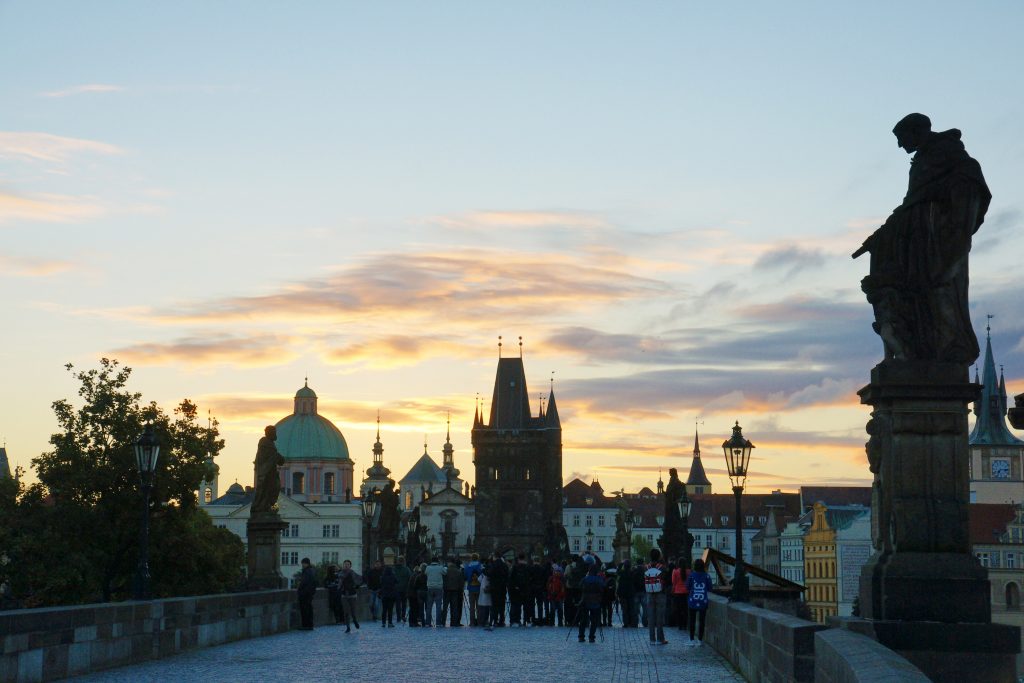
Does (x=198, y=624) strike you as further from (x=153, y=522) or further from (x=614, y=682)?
(x=153, y=522)

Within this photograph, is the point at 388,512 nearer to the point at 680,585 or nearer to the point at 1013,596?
the point at 680,585

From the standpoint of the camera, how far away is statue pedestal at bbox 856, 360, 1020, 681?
10398 millimetres

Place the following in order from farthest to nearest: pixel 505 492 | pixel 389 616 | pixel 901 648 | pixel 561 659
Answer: pixel 505 492 → pixel 389 616 → pixel 561 659 → pixel 901 648

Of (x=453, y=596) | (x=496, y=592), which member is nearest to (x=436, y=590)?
(x=453, y=596)

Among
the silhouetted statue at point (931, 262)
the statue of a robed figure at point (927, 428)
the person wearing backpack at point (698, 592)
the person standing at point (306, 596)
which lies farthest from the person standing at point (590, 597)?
the silhouetted statue at point (931, 262)

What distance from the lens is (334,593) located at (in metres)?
32.2

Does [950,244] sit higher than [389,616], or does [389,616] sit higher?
[950,244]

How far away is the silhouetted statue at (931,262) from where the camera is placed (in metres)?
11.2

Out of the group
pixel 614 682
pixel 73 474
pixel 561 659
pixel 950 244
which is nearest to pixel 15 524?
pixel 73 474

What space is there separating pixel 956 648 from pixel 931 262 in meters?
2.80

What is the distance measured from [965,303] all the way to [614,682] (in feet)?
24.0

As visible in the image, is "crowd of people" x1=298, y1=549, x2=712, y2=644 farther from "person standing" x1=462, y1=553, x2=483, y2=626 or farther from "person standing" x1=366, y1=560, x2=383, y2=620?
"person standing" x1=366, y1=560, x2=383, y2=620

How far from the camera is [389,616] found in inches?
1320

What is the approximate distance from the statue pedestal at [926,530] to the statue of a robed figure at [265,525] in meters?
22.3
